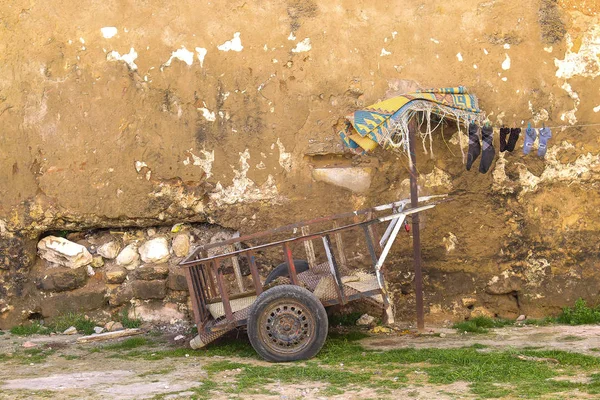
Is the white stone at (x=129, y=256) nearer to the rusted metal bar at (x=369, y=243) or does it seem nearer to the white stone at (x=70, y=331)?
the white stone at (x=70, y=331)

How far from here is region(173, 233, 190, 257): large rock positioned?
8.53 m

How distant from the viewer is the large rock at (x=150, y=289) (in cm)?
849

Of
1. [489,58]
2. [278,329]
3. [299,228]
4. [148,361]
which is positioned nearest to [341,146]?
[299,228]

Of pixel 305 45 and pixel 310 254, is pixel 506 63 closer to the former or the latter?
pixel 305 45

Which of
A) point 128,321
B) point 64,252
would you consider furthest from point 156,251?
point 64,252

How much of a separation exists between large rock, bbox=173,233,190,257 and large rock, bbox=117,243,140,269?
1.36 ft

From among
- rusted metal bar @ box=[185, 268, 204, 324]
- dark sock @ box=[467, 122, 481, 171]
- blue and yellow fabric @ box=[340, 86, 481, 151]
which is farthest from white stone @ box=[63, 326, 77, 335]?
dark sock @ box=[467, 122, 481, 171]

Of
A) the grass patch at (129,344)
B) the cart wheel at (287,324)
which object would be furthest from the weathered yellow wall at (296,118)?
the cart wheel at (287,324)

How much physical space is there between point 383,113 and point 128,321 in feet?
11.2

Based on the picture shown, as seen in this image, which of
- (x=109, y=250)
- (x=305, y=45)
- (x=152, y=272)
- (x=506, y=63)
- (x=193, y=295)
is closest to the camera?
(x=193, y=295)

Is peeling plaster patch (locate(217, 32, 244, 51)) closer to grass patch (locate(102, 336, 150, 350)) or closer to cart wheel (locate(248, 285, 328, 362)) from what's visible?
cart wheel (locate(248, 285, 328, 362))

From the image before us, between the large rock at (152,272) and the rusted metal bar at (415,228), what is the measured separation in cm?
254

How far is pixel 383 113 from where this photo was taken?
7320 millimetres

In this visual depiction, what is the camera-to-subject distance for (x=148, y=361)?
23.5 feet
